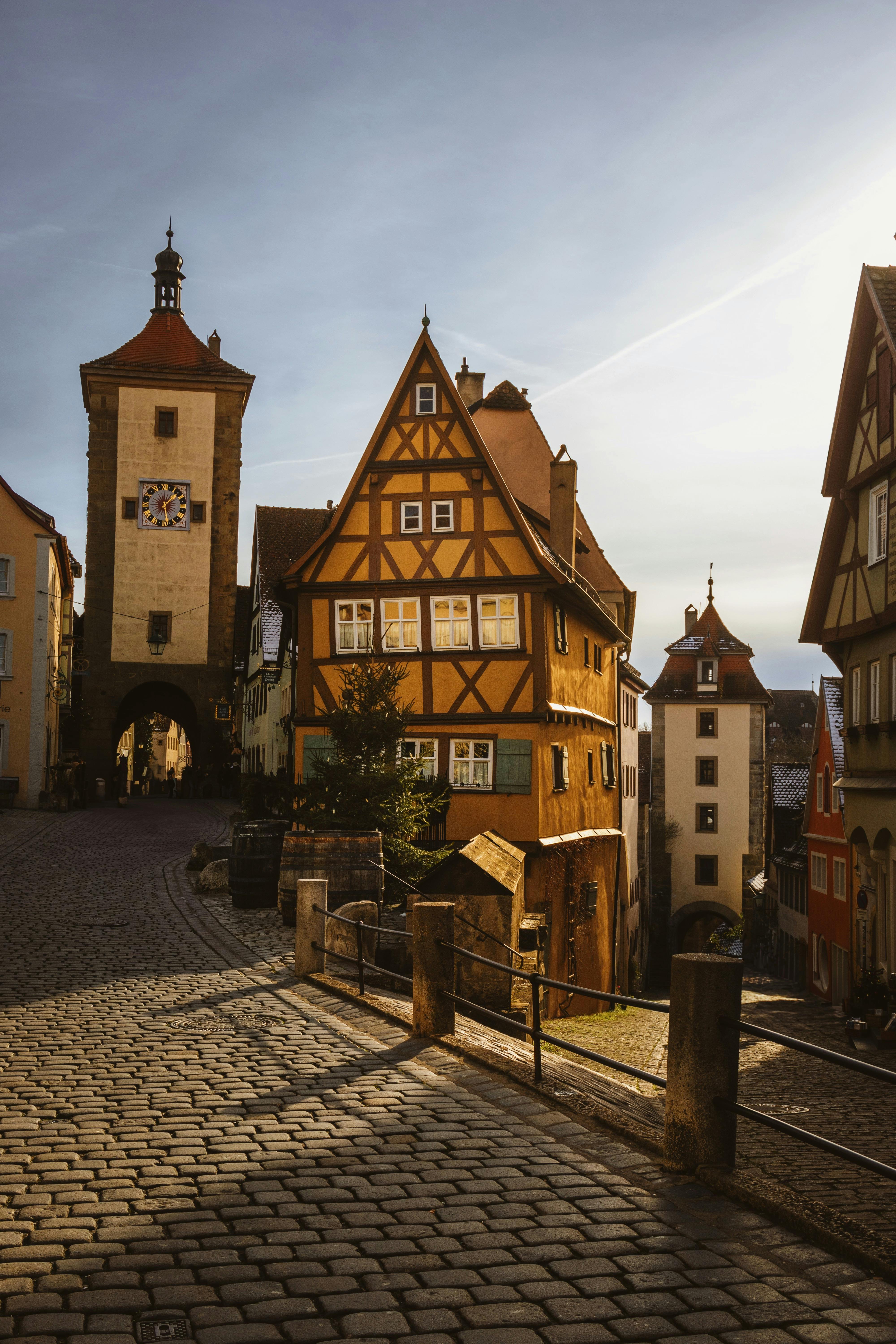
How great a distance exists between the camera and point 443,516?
24.8 meters

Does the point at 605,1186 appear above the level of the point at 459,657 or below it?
below

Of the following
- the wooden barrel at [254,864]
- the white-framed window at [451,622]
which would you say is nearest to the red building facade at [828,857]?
the white-framed window at [451,622]

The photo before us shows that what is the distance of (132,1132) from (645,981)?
44827 millimetres

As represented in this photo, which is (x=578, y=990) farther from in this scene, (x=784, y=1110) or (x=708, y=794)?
(x=708, y=794)

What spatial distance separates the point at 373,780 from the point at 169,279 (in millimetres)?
41132

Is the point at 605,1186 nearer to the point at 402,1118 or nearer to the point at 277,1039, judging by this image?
the point at 402,1118

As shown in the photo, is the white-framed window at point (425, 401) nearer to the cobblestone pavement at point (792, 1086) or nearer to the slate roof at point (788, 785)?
the cobblestone pavement at point (792, 1086)

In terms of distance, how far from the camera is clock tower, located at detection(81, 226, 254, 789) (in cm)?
4928

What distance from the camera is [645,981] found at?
162 ft

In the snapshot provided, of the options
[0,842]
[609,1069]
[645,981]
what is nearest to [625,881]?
[645,981]

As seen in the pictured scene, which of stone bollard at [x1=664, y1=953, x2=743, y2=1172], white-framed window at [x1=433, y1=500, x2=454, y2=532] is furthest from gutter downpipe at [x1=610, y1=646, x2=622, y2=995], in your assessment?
stone bollard at [x1=664, y1=953, x2=743, y2=1172]

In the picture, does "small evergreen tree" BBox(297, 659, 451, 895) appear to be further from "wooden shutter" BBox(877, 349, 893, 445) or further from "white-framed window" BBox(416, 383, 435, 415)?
"wooden shutter" BBox(877, 349, 893, 445)

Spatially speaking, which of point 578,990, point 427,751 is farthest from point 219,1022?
point 427,751

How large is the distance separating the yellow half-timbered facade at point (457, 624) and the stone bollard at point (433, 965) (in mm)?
13964
